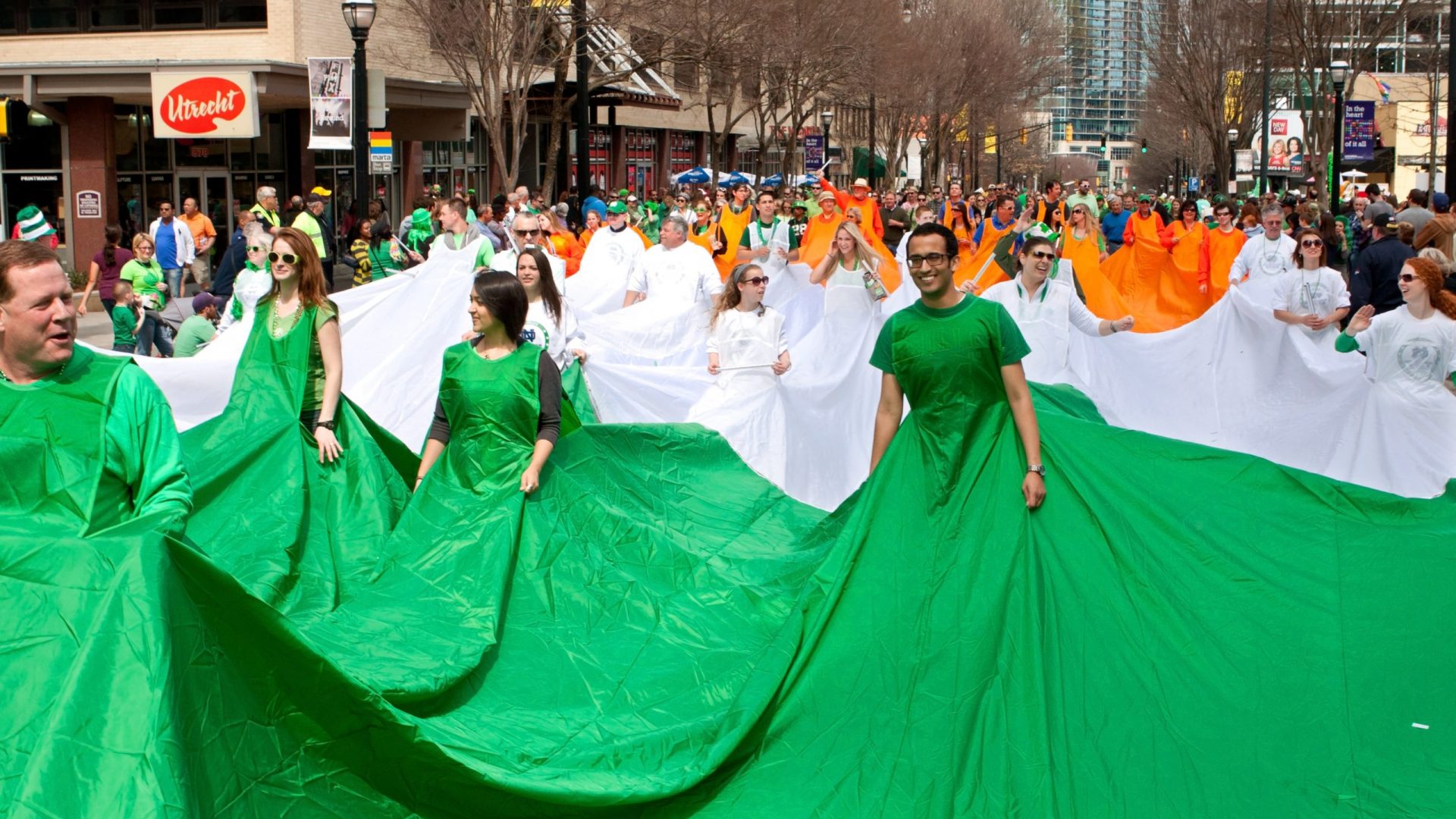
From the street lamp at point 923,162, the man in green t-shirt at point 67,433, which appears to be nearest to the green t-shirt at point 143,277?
the man in green t-shirt at point 67,433

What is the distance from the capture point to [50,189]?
30219mm

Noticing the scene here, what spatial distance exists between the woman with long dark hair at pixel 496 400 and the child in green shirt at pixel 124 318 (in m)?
9.24

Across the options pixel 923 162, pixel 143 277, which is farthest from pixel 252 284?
pixel 923 162

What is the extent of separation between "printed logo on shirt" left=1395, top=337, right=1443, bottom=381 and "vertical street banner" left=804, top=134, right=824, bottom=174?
Answer: 42.0 meters

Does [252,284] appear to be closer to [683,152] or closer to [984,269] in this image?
[984,269]

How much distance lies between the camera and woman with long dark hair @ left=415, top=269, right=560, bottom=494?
Answer: 661 centimetres

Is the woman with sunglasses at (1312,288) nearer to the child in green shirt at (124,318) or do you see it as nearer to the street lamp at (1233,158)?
the child in green shirt at (124,318)

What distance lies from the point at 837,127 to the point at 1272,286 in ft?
206

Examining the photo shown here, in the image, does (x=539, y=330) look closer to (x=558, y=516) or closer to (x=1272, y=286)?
(x=558, y=516)

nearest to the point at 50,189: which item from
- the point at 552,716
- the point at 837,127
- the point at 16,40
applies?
the point at 16,40

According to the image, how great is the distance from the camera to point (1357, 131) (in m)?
35.1

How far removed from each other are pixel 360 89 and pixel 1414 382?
42.1 ft

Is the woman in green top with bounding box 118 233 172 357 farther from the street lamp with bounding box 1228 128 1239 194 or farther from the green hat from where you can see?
the street lamp with bounding box 1228 128 1239 194

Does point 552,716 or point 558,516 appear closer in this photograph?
point 552,716
